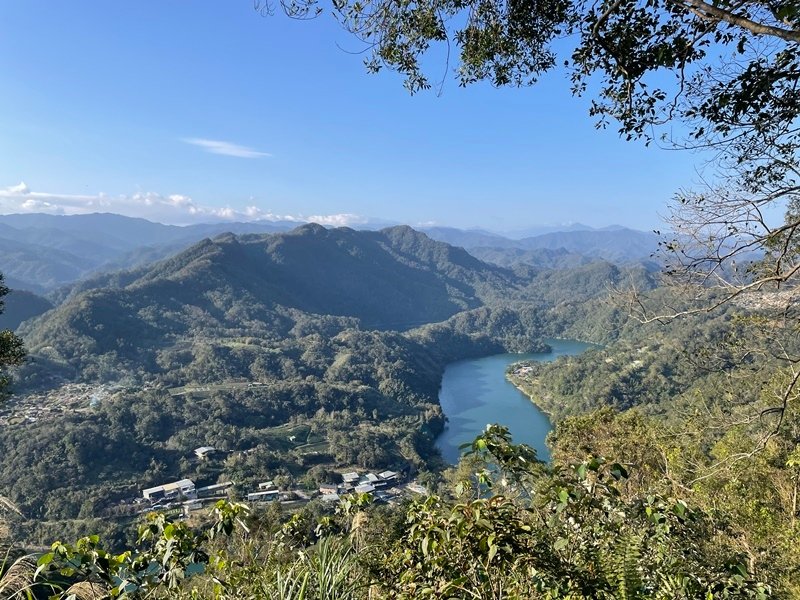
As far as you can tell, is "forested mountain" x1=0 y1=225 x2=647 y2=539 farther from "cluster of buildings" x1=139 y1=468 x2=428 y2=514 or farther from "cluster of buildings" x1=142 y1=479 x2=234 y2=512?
"cluster of buildings" x1=139 y1=468 x2=428 y2=514

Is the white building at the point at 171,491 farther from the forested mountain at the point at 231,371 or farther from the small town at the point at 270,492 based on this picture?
the forested mountain at the point at 231,371

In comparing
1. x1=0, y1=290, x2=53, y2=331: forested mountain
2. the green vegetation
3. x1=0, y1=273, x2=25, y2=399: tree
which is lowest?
x1=0, y1=290, x2=53, y2=331: forested mountain

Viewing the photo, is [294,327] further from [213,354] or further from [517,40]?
[517,40]

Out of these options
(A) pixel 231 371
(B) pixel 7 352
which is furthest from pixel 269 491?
(A) pixel 231 371

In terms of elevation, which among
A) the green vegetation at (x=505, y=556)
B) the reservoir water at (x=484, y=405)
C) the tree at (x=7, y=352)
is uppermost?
the green vegetation at (x=505, y=556)

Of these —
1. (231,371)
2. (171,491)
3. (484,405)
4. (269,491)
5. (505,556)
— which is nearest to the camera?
(505,556)

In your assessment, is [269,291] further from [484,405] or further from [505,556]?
[505,556]

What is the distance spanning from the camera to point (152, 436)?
28.3 meters

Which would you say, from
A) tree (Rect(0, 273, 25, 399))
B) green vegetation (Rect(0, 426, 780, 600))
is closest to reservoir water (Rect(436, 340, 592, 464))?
tree (Rect(0, 273, 25, 399))

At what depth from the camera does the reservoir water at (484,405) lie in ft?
91.1

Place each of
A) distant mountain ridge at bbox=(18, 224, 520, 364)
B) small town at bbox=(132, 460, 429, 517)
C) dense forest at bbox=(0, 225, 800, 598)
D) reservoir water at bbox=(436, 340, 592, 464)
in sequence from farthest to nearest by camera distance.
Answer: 1. distant mountain ridge at bbox=(18, 224, 520, 364)
2. reservoir water at bbox=(436, 340, 592, 464)
3. small town at bbox=(132, 460, 429, 517)
4. dense forest at bbox=(0, 225, 800, 598)

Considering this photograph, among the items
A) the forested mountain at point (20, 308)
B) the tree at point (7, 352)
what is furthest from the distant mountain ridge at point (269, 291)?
the tree at point (7, 352)

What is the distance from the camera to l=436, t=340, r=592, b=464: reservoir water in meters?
27.8

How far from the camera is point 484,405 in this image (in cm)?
3550
